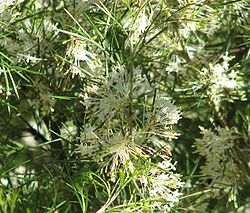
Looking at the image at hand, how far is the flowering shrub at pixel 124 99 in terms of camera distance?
753 millimetres

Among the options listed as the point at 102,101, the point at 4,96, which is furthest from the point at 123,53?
the point at 4,96

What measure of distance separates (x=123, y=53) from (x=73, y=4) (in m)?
0.09

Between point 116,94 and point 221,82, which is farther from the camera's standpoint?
point 221,82

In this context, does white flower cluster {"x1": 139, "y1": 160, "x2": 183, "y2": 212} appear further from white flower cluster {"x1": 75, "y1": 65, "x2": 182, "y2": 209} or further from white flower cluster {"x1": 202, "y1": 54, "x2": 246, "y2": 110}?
white flower cluster {"x1": 202, "y1": 54, "x2": 246, "y2": 110}

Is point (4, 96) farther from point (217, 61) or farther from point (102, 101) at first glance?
point (217, 61)

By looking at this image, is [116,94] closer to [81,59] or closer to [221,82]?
[81,59]

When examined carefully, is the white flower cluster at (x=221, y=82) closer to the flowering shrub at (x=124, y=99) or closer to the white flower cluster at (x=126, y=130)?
the flowering shrub at (x=124, y=99)

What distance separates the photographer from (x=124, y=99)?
75 centimetres

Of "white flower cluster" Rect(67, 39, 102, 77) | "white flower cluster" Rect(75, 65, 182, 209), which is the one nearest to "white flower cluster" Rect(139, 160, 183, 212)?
"white flower cluster" Rect(75, 65, 182, 209)

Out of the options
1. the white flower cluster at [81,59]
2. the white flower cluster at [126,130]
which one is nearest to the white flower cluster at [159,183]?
the white flower cluster at [126,130]

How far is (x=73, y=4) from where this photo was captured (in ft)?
2.69

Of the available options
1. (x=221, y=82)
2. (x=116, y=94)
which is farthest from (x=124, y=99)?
(x=221, y=82)

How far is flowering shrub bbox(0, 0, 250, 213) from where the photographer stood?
0.75 meters

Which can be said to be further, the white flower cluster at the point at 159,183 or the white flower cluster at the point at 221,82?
the white flower cluster at the point at 221,82
